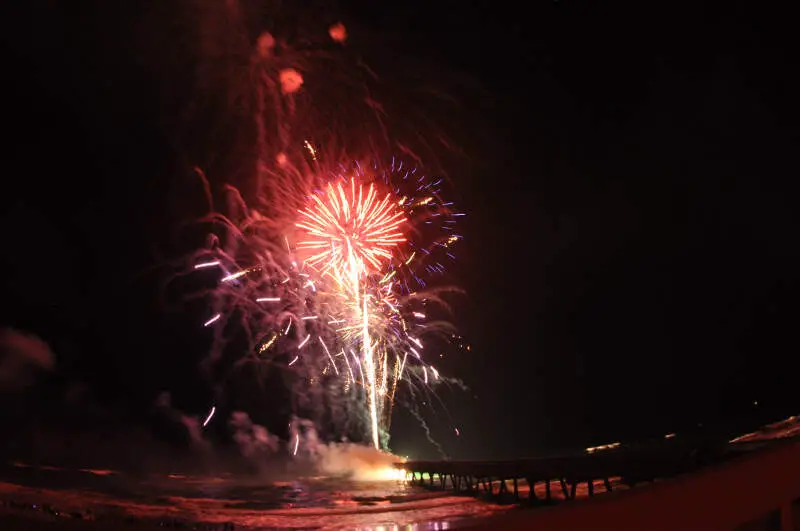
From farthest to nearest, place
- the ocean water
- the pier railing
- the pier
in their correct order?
the pier → the ocean water → the pier railing

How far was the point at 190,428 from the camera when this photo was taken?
180 ft

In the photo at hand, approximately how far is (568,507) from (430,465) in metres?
23.0

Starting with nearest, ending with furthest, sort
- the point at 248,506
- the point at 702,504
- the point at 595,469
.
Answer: the point at 702,504
the point at 248,506
the point at 595,469

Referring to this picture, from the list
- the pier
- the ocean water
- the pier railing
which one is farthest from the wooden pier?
the pier railing

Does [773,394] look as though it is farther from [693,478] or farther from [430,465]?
[693,478]

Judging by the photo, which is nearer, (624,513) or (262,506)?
(624,513)

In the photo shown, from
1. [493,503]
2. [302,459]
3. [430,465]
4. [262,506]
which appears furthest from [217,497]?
[302,459]

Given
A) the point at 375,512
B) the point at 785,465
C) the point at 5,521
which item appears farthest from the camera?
the point at 375,512

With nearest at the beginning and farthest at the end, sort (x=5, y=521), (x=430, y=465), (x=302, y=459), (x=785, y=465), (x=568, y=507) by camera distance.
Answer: (x=568, y=507)
(x=785, y=465)
(x=5, y=521)
(x=430, y=465)
(x=302, y=459)

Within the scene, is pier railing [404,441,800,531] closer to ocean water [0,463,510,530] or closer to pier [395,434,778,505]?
ocean water [0,463,510,530]

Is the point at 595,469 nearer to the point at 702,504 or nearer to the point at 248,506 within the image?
the point at 248,506

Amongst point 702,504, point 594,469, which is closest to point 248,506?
point 594,469

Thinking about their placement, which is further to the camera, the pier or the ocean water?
the pier

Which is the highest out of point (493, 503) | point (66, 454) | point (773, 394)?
point (773, 394)
